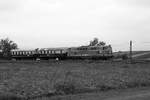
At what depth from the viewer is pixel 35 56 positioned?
213ft

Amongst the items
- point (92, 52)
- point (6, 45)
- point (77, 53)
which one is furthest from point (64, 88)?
point (6, 45)

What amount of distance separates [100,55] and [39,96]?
42.3 m

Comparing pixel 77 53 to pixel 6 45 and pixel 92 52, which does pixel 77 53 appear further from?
pixel 6 45

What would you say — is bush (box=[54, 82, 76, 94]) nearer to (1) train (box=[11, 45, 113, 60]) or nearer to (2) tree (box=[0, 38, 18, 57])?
(1) train (box=[11, 45, 113, 60])

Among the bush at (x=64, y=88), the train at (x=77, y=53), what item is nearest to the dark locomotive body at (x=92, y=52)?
the train at (x=77, y=53)

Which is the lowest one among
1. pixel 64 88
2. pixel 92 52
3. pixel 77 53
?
pixel 64 88

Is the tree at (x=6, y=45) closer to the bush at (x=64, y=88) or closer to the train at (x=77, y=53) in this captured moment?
the train at (x=77, y=53)

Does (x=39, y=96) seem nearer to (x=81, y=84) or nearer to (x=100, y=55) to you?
(x=81, y=84)

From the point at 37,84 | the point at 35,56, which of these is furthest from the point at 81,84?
the point at 35,56

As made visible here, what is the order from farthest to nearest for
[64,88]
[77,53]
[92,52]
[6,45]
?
[6,45] < [77,53] < [92,52] < [64,88]

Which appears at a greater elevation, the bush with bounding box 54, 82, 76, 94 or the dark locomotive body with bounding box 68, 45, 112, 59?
the dark locomotive body with bounding box 68, 45, 112, 59

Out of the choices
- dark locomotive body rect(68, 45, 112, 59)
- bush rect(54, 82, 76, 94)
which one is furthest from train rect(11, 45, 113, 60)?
bush rect(54, 82, 76, 94)

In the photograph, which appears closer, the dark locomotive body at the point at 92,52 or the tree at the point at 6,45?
the dark locomotive body at the point at 92,52

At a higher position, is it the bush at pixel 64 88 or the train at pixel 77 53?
the train at pixel 77 53
